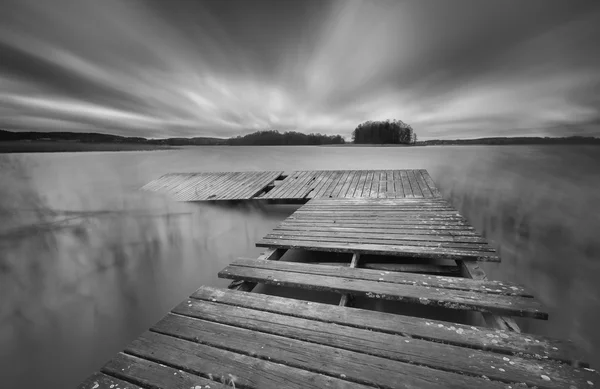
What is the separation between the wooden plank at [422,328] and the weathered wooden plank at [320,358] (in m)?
0.30

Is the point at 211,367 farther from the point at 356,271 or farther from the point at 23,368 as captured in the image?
the point at 23,368

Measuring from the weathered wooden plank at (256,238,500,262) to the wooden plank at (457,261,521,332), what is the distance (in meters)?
0.15

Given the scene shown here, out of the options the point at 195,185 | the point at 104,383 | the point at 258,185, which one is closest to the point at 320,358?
the point at 104,383

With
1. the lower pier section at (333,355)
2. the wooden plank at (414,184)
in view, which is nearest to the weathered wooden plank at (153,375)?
the lower pier section at (333,355)

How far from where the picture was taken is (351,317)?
6.86 feet

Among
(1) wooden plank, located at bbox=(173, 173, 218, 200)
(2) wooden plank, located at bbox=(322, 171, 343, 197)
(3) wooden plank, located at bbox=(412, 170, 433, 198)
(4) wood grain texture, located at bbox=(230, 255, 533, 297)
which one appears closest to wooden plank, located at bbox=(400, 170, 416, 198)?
(3) wooden plank, located at bbox=(412, 170, 433, 198)

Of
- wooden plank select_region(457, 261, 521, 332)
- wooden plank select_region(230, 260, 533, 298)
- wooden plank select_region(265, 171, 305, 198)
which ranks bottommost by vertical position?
wooden plank select_region(457, 261, 521, 332)

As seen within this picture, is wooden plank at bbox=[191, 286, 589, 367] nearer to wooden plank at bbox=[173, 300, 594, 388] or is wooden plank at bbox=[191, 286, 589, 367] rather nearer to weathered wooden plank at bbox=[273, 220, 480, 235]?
wooden plank at bbox=[173, 300, 594, 388]

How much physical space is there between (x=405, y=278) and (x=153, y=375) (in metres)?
2.26

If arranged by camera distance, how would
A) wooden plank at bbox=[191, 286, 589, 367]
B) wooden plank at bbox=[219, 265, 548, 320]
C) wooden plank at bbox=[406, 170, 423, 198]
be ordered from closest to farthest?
wooden plank at bbox=[191, 286, 589, 367], wooden plank at bbox=[219, 265, 548, 320], wooden plank at bbox=[406, 170, 423, 198]

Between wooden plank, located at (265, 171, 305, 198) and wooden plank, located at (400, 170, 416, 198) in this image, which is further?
wooden plank, located at (265, 171, 305, 198)

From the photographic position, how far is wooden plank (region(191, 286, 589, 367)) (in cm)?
170

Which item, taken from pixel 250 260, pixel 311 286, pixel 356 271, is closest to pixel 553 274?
pixel 356 271

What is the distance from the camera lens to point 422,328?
1938 millimetres
